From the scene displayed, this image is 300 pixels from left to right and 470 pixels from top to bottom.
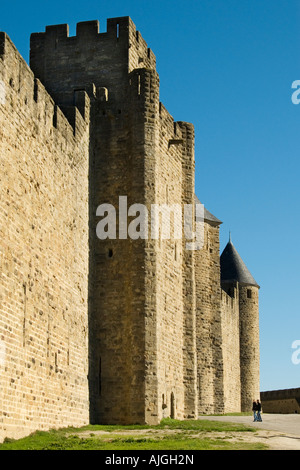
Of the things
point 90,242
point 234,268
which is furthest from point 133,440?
point 234,268

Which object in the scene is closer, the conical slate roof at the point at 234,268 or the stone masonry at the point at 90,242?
Answer: the stone masonry at the point at 90,242

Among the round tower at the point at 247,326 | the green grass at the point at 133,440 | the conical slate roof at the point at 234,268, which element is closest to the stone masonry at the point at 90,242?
the green grass at the point at 133,440

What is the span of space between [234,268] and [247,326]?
3588mm

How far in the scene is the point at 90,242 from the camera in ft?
69.8

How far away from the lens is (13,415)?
1526cm

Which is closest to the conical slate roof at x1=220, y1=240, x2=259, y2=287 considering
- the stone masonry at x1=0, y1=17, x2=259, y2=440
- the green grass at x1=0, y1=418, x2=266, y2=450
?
the stone masonry at x1=0, y1=17, x2=259, y2=440

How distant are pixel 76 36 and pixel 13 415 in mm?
11778

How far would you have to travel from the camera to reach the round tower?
39656mm

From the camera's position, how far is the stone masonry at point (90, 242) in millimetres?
16109

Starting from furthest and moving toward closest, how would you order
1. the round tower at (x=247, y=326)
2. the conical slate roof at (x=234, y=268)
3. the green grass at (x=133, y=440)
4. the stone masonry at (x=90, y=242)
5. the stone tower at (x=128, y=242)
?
1. the conical slate roof at (x=234, y=268)
2. the round tower at (x=247, y=326)
3. the stone tower at (x=128, y=242)
4. the stone masonry at (x=90, y=242)
5. the green grass at (x=133, y=440)

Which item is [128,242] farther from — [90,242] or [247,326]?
[247,326]

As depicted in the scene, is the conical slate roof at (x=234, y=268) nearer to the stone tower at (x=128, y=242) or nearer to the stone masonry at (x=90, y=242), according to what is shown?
the stone masonry at (x=90, y=242)

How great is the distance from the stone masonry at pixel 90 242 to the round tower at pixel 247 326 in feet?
51.2
